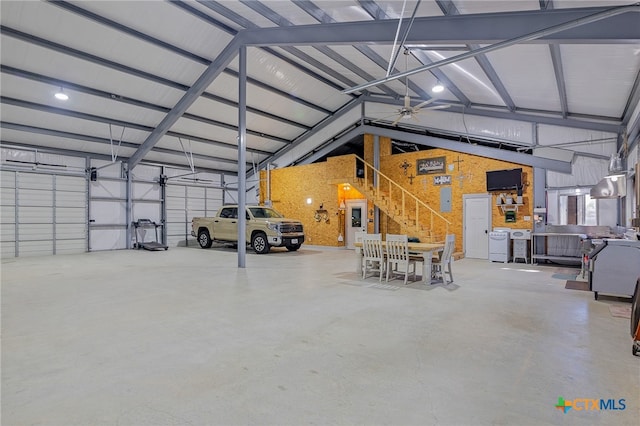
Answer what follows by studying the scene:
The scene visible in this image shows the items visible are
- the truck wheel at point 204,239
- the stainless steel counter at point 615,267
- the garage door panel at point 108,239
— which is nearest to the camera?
the stainless steel counter at point 615,267

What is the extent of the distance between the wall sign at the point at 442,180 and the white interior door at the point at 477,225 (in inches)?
31.6

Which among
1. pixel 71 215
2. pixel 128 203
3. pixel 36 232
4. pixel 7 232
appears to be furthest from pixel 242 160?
pixel 7 232

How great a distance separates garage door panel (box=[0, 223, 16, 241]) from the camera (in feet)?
33.8

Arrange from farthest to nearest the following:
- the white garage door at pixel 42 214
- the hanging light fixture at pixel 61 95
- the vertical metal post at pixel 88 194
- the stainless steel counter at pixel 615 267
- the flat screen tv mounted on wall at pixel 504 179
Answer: the vertical metal post at pixel 88 194 < the white garage door at pixel 42 214 < the flat screen tv mounted on wall at pixel 504 179 < the hanging light fixture at pixel 61 95 < the stainless steel counter at pixel 615 267

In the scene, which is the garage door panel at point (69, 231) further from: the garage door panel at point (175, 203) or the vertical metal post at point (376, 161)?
the vertical metal post at point (376, 161)

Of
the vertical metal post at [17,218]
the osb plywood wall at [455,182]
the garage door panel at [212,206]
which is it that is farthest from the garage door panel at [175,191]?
the osb plywood wall at [455,182]

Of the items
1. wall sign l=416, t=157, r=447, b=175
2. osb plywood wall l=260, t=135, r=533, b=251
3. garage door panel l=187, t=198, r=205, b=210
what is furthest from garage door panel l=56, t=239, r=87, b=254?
wall sign l=416, t=157, r=447, b=175

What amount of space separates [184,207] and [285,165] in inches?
196

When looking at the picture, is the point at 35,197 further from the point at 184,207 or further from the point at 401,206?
the point at 401,206

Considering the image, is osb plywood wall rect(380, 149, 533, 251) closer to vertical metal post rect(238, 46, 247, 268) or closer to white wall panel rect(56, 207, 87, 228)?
vertical metal post rect(238, 46, 247, 268)

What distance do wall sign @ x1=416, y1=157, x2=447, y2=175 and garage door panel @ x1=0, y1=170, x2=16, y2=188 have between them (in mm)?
13364

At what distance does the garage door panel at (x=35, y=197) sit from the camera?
10695 millimetres

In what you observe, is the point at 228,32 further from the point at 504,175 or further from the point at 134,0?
the point at 504,175

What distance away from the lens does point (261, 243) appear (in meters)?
11.3
